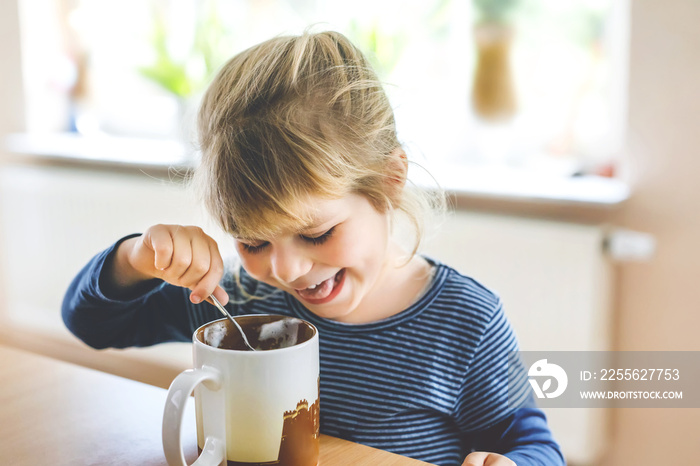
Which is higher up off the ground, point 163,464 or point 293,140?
point 293,140

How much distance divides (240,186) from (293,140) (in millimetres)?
68

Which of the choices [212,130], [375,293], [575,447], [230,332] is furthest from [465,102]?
[230,332]

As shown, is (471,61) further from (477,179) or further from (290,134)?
(290,134)

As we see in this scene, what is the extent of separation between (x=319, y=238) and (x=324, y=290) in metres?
0.07

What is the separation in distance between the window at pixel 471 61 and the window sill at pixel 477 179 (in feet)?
0.17

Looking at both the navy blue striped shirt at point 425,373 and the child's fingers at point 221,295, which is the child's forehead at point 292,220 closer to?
the child's fingers at point 221,295

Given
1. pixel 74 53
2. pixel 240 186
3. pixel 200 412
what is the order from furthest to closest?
pixel 74 53 < pixel 240 186 < pixel 200 412

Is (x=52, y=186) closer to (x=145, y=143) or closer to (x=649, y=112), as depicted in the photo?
(x=145, y=143)

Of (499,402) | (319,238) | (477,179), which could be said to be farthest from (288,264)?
Result: (477,179)

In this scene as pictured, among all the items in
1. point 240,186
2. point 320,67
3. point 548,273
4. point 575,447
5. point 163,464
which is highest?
point 320,67

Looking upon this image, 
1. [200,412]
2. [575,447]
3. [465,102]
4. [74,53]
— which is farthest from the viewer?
[74,53]

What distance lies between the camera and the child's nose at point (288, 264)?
2.30 ft

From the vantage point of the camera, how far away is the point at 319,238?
2.37ft

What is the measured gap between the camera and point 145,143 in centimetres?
→ 244
